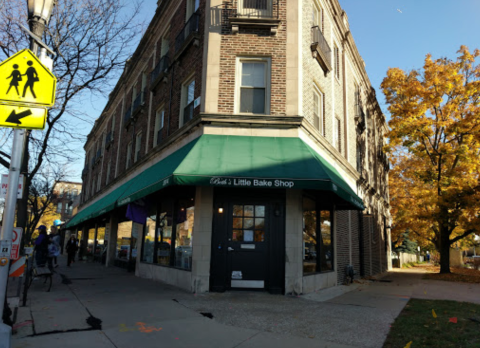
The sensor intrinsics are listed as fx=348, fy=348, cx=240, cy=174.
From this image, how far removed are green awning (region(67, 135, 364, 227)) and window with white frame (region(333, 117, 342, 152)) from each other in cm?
419

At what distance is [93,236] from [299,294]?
23069 mm

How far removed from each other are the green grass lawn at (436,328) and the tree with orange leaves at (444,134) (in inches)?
441

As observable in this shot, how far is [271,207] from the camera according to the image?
964cm

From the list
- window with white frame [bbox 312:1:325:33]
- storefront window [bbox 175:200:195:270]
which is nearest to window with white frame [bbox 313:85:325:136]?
window with white frame [bbox 312:1:325:33]

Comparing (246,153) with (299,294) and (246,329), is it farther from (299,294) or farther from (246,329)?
(246,329)

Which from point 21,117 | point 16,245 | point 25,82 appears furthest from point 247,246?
point 25,82

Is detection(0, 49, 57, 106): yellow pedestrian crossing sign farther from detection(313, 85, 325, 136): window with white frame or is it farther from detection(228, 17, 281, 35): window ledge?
detection(313, 85, 325, 136): window with white frame

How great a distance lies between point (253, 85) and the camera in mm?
10656

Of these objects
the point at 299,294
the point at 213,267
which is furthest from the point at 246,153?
the point at 299,294

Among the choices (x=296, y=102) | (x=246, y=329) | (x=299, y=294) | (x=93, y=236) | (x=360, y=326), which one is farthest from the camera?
(x=93, y=236)

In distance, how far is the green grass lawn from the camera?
5141 millimetres

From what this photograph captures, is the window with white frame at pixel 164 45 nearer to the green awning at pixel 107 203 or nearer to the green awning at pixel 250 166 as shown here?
the green awning at pixel 107 203

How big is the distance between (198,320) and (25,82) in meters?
4.64

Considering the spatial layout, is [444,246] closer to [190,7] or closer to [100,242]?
[190,7]
